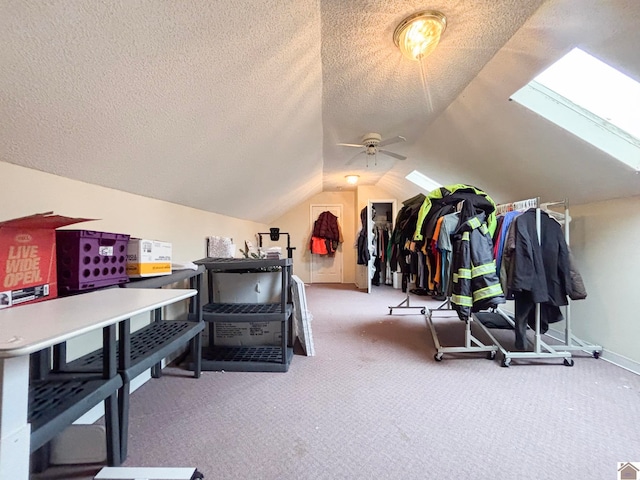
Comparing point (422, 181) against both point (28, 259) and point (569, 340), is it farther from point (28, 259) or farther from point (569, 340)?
point (28, 259)

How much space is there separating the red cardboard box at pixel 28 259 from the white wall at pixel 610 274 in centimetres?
319

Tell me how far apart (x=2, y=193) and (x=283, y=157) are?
204cm

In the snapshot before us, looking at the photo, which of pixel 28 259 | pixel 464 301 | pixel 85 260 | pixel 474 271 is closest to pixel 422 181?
pixel 474 271

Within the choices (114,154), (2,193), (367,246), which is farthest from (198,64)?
(367,246)

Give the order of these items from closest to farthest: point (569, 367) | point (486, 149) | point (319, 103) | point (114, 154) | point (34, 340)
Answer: point (34, 340), point (114, 154), point (569, 367), point (319, 103), point (486, 149)

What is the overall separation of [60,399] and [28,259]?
448 millimetres

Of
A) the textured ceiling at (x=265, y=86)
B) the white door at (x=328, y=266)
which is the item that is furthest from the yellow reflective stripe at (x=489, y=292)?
the white door at (x=328, y=266)

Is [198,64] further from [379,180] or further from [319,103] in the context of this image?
[379,180]

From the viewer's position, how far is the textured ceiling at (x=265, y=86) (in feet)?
2.88

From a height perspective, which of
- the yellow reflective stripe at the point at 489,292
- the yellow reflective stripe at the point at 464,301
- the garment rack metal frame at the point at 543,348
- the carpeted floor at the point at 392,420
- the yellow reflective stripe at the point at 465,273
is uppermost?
the yellow reflective stripe at the point at 465,273

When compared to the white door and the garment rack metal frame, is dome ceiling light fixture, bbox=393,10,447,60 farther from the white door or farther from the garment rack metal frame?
the white door

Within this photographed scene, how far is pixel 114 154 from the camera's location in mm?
1332

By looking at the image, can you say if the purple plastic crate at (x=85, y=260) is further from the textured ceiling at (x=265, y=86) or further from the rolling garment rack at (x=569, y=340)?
the rolling garment rack at (x=569, y=340)

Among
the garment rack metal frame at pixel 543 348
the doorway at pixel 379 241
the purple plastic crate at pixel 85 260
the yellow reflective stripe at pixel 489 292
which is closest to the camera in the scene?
the purple plastic crate at pixel 85 260
